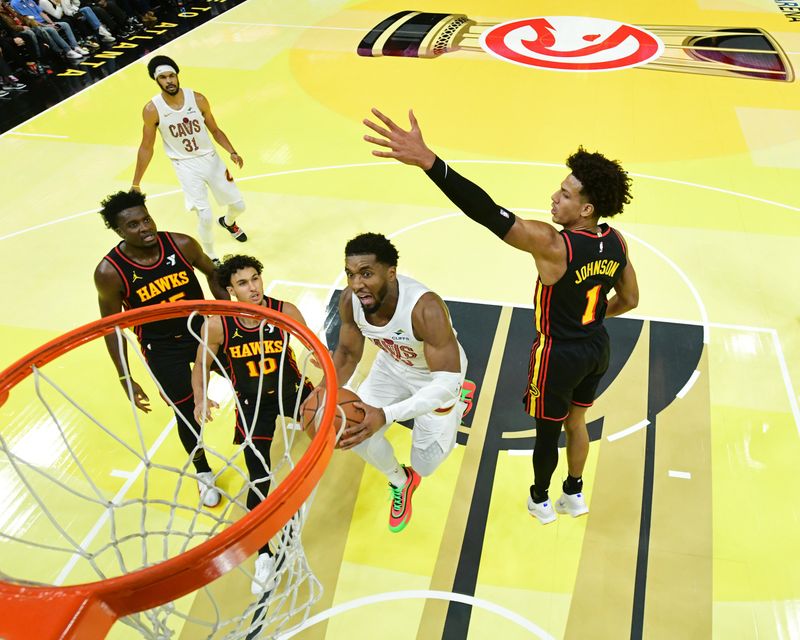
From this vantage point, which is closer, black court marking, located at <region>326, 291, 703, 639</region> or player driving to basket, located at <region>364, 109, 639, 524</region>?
player driving to basket, located at <region>364, 109, 639, 524</region>

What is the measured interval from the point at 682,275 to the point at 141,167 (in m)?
4.77

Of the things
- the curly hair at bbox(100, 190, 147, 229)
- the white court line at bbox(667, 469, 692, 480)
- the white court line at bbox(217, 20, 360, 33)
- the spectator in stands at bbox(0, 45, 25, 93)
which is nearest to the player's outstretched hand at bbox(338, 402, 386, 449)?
the curly hair at bbox(100, 190, 147, 229)

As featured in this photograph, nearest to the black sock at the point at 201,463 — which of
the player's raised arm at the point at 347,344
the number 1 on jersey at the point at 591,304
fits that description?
the player's raised arm at the point at 347,344

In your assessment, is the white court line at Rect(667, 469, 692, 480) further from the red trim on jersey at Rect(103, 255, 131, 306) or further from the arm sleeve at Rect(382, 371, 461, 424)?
the red trim on jersey at Rect(103, 255, 131, 306)

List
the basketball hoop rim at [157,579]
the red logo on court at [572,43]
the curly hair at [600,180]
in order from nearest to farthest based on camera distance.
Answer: the basketball hoop rim at [157,579] < the curly hair at [600,180] < the red logo on court at [572,43]

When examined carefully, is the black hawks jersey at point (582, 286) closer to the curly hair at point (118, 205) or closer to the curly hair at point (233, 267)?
the curly hair at point (233, 267)

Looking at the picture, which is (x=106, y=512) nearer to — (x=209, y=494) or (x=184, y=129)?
(x=209, y=494)

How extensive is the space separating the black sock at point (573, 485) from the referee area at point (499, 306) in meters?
0.16

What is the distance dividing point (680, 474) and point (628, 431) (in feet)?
1.36

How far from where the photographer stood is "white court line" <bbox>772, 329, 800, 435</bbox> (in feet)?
14.1

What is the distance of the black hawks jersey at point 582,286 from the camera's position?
2.95 m

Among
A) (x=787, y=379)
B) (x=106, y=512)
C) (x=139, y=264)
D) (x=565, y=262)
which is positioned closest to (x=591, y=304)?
(x=565, y=262)

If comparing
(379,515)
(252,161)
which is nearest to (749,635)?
(379,515)

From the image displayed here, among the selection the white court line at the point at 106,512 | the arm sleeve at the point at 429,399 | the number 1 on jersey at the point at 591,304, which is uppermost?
the number 1 on jersey at the point at 591,304
